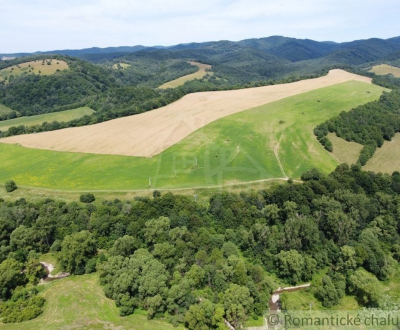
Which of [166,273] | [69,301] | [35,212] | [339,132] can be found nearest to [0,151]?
[35,212]

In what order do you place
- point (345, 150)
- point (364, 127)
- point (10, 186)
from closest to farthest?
1. point (10, 186)
2. point (345, 150)
3. point (364, 127)

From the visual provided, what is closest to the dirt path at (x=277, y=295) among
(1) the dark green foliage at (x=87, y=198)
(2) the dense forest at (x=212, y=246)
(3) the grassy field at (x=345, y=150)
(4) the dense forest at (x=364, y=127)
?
(2) the dense forest at (x=212, y=246)

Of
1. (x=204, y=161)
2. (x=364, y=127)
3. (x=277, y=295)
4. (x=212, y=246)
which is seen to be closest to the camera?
(x=277, y=295)

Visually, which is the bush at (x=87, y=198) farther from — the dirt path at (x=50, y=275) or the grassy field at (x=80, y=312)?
Answer: the grassy field at (x=80, y=312)

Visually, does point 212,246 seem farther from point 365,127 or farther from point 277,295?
point 365,127

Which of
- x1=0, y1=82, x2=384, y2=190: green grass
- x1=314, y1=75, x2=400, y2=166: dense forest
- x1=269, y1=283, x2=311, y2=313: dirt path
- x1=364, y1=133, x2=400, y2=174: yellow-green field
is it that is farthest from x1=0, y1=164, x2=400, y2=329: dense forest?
x1=314, y1=75, x2=400, y2=166: dense forest

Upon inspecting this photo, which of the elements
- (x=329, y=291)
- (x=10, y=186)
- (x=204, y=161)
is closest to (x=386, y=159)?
(x=204, y=161)
